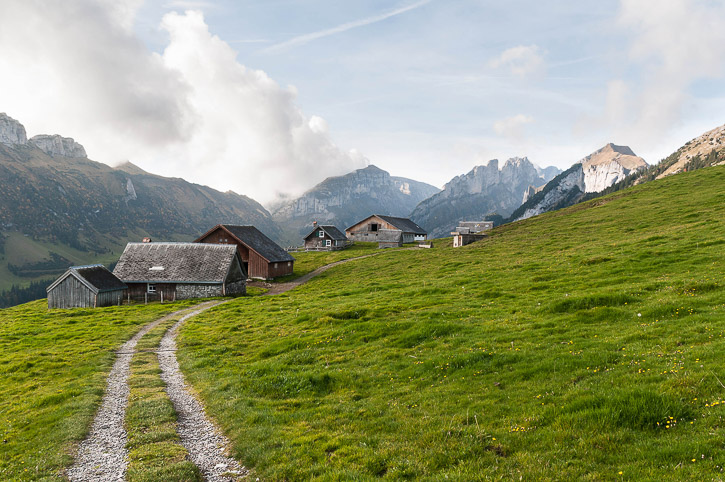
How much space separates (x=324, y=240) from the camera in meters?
104

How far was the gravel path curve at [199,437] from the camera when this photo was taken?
10.6m

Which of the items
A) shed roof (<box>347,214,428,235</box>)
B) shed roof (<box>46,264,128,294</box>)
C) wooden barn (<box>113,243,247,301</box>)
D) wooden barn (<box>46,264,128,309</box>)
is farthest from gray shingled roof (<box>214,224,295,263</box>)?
shed roof (<box>347,214,428,235</box>)

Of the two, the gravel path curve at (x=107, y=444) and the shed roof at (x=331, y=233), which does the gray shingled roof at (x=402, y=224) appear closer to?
the shed roof at (x=331, y=233)

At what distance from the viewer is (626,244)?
116ft

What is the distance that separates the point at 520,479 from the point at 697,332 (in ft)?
35.3

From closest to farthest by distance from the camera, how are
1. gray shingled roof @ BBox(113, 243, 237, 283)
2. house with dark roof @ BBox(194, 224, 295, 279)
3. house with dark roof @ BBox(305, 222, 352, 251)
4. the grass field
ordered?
1. the grass field
2. gray shingled roof @ BBox(113, 243, 237, 283)
3. house with dark roof @ BBox(194, 224, 295, 279)
4. house with dark roof @ BBox(305, 222, 352, 251)

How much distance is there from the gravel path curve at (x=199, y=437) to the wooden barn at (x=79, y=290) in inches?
1604

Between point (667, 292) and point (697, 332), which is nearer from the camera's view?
point (697, 332)

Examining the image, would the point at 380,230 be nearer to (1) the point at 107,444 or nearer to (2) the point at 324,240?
(2) the point at 324,240

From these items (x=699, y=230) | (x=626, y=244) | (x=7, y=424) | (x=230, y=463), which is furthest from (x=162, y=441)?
(x=699, y=230)

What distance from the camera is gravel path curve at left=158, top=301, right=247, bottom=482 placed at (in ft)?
34.8

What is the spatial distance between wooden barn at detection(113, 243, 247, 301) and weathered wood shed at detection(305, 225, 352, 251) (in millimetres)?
42630

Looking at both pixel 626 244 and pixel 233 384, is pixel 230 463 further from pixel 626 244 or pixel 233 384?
pixel 626 244

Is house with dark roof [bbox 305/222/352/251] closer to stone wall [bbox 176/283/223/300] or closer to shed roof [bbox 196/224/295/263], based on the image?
shed roof [bbox 196/224/295/263]
